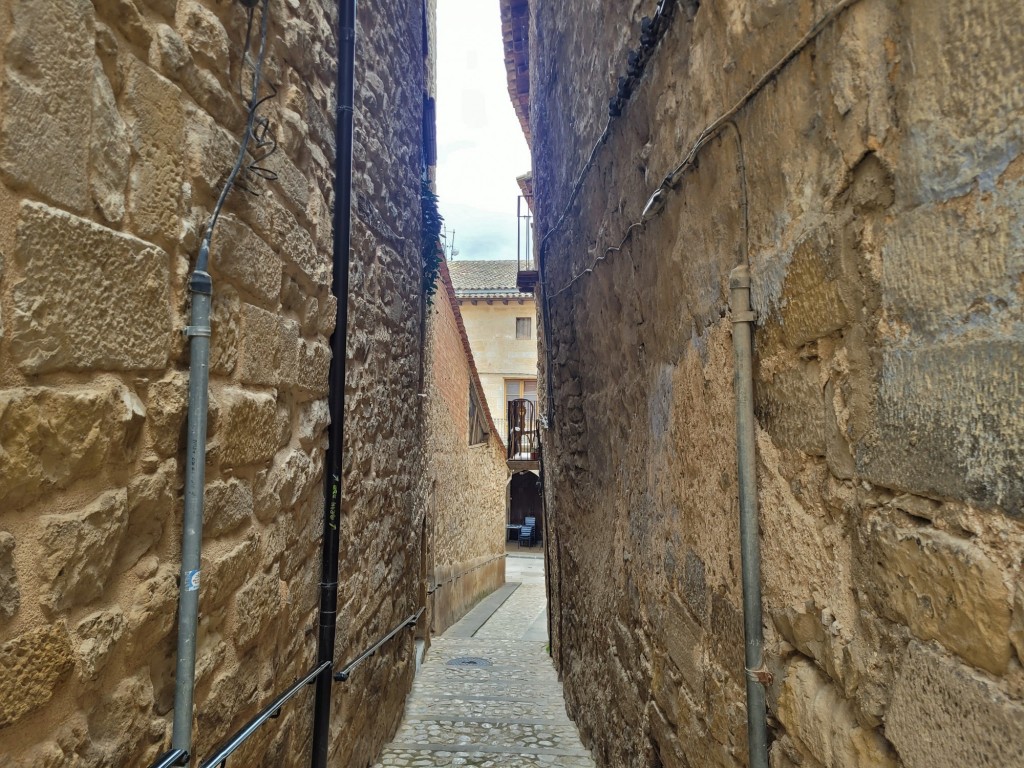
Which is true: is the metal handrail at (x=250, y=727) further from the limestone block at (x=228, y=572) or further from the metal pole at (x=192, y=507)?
the limestone block at (x=228, y=572)

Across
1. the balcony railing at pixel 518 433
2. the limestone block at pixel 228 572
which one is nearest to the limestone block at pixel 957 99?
the limestone block at pixel 228 572

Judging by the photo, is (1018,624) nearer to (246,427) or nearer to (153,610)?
(153,610)

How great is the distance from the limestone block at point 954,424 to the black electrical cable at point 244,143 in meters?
1.45

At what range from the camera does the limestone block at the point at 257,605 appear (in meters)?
2.04

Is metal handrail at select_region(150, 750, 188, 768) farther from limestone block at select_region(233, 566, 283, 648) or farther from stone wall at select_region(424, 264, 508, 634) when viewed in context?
stone wall at select_region(424, 264, 508, 634)

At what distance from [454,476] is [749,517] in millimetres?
8227

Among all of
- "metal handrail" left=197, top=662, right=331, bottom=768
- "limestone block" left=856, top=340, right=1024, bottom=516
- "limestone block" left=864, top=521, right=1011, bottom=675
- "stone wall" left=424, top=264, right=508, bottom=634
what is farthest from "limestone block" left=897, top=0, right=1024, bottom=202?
"stone wall" left=424, top=264, right=508, bottom=634

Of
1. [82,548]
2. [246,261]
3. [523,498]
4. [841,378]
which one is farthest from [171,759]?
[523,498]

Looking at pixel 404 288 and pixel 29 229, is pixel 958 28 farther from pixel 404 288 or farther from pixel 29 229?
pixel 404 288

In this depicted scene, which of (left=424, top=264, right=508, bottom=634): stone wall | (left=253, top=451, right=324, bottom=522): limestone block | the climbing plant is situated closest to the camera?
(left=253, top=451, right=324, bottom=522): limestone block

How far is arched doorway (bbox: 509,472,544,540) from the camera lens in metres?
26.9

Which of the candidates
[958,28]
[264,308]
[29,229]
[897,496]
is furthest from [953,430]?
[264,308]

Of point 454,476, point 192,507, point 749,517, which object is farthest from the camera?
point 454,476

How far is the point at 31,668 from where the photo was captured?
1162 mm
